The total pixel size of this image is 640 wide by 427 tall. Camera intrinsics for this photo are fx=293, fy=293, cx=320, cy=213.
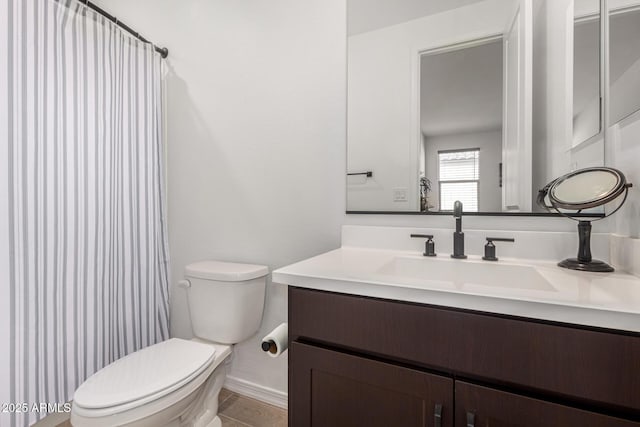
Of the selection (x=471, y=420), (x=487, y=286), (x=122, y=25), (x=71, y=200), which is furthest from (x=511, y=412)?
(x=122, y=25)

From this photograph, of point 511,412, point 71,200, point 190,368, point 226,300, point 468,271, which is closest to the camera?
point 511,412

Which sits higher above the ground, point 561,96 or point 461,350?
point 561,96

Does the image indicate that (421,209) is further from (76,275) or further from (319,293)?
(76,275)

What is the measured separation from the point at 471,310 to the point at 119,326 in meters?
1.60

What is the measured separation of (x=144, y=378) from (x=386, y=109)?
55.7 inches

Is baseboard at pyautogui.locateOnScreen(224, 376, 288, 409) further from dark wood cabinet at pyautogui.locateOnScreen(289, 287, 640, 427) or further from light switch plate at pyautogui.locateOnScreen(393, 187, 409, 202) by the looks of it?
light switch plate at pyautogui.locateOnScreen(393, 187, 409, 202)

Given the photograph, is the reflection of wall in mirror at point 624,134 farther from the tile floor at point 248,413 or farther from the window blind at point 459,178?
the tile floor at point 248,413

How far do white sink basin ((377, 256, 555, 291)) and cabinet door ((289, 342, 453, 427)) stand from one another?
0.93 ft

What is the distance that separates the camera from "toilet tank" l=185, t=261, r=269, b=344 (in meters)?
1.35

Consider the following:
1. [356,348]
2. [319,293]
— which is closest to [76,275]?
[319,293]

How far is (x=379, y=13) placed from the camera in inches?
51.3

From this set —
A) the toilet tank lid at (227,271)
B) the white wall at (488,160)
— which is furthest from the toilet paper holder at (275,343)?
the white wall at (488,160)

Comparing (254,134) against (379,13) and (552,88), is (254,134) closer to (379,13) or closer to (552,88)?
(379,13)

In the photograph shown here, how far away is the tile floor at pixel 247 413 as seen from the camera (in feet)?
4.57
